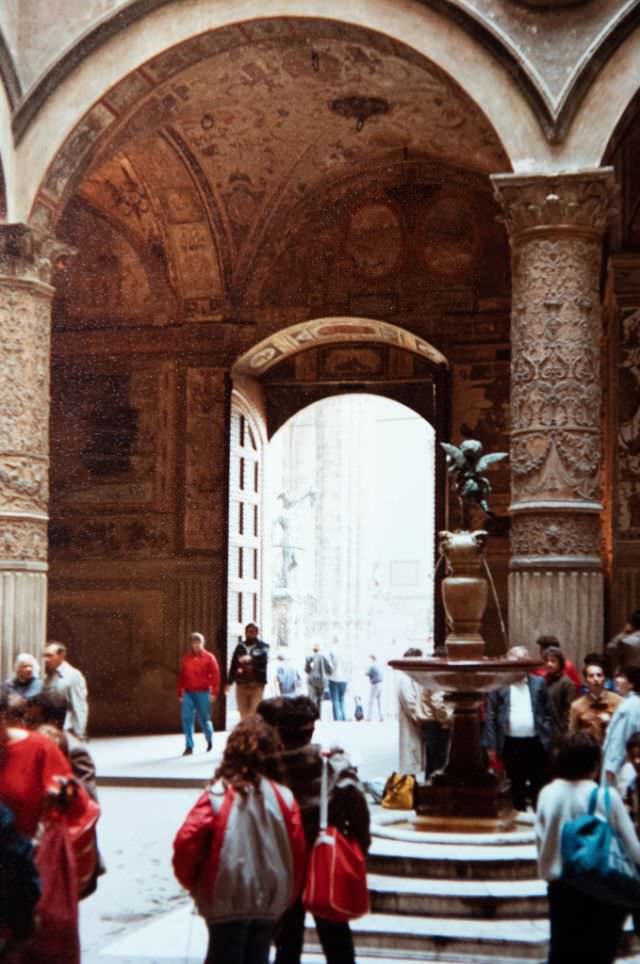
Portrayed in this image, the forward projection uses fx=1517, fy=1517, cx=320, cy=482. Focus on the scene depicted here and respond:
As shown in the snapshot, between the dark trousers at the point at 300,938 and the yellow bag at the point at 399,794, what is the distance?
4438 millimetres

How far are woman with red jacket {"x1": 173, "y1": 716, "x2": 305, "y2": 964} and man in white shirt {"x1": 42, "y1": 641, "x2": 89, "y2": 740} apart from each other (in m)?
6.48

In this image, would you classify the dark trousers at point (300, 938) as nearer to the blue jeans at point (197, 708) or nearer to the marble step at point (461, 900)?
the marble step at point (461, 900)

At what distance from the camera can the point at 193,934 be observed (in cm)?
760

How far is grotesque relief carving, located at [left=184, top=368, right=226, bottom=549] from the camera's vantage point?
60.8 feet

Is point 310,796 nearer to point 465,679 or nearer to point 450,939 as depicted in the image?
point 450,939

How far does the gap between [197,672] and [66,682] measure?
4.19m

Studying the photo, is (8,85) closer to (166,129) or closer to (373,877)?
(166,129)

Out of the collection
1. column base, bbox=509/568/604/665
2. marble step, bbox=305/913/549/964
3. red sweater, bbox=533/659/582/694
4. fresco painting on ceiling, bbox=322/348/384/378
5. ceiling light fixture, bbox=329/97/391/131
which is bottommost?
marble step, bbox=305/913/549/964

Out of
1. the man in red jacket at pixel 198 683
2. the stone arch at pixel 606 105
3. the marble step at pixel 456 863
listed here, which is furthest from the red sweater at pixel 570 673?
the man in red jacket at pixel 198 683

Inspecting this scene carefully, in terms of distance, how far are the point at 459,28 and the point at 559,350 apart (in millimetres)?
3050

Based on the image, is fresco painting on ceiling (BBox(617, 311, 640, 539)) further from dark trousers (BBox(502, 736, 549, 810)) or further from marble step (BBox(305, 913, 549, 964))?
marble step (BBox(305, 913, 549, 964))

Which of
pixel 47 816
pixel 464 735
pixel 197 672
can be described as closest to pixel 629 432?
pixel 197 672

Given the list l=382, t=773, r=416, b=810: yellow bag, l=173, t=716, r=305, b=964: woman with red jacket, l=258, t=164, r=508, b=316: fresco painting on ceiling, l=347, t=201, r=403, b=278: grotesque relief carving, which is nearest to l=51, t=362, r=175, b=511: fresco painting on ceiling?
l=258, t=164, r=508, b=316: fresco painting on ceiling

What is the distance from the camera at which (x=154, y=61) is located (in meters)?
14.1
